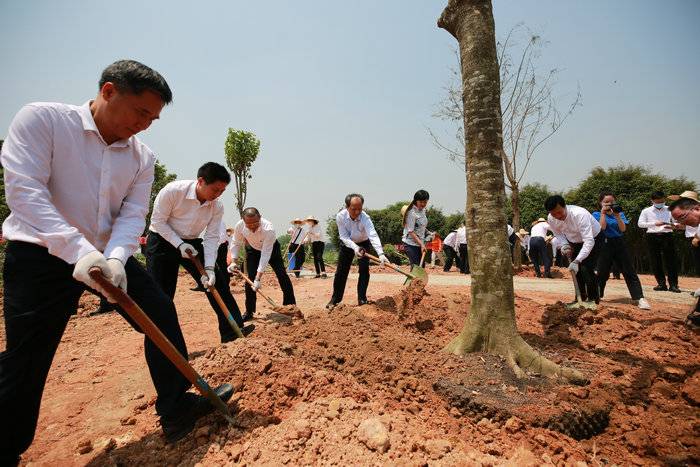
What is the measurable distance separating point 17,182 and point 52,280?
1.64ft

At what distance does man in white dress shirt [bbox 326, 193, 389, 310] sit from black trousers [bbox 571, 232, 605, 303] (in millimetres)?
2976

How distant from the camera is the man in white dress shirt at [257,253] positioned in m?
5.20

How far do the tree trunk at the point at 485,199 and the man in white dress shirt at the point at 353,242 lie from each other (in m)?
2.84

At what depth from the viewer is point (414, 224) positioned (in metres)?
6.75

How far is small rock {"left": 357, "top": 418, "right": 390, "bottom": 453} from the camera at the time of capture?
1.74m

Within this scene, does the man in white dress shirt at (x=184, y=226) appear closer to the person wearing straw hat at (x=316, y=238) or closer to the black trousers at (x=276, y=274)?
the black trousers at (x=276, y=274)

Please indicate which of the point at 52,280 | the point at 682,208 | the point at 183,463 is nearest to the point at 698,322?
the point at 682,208

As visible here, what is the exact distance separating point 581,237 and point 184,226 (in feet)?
18.4

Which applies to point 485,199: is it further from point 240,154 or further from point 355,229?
point 240,154

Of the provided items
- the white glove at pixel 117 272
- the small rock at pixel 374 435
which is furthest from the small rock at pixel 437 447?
the white glove at pixel 117 272

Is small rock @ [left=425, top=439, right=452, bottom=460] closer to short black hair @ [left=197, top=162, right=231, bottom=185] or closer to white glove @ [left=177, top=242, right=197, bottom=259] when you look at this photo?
white glove @ [left=177, top=242, right=197, bottom=259]

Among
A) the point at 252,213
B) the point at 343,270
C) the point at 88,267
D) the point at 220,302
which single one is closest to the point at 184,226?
the point at 220,302

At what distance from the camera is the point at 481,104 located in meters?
2.80

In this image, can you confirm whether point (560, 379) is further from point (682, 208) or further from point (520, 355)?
point (682, 208)
